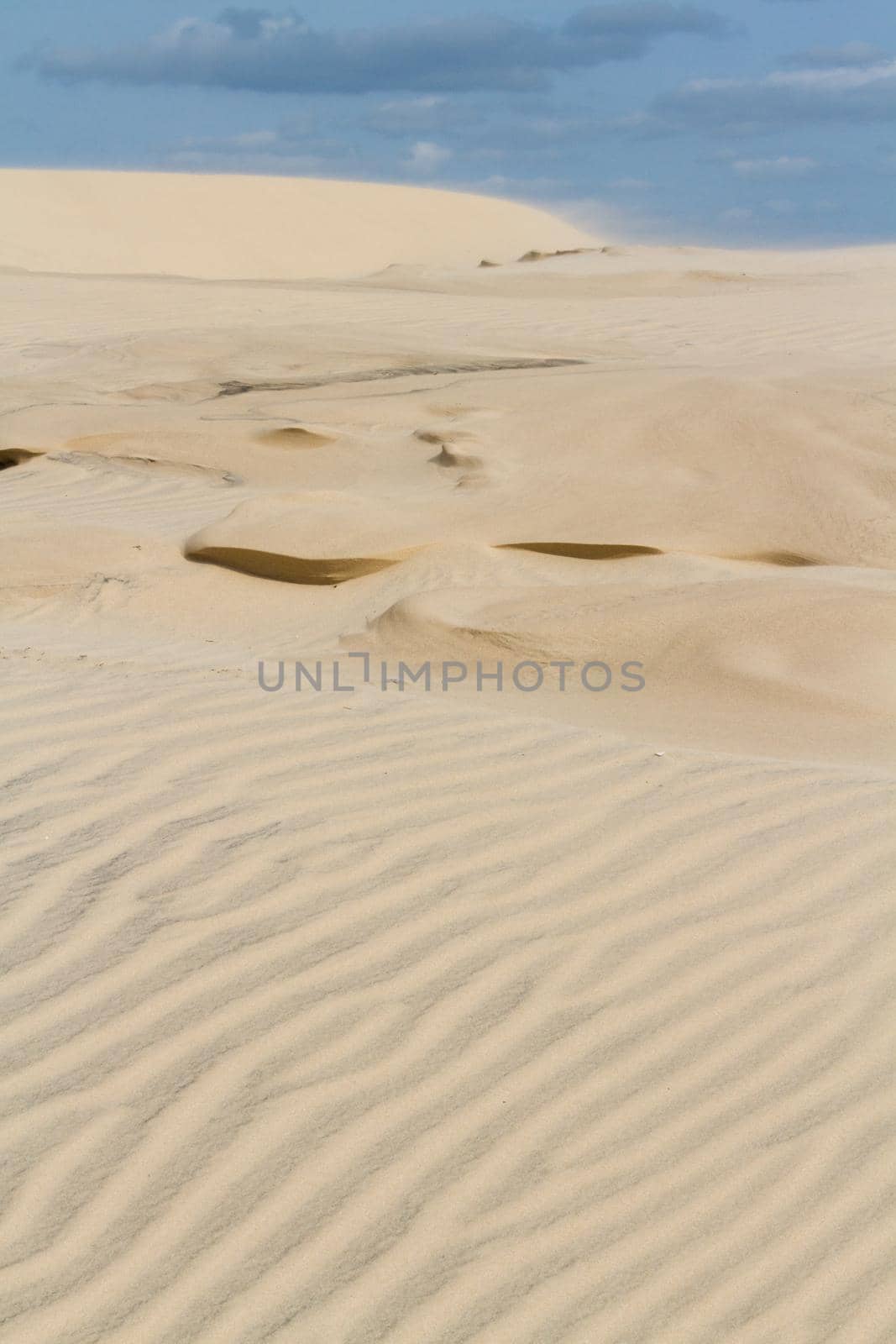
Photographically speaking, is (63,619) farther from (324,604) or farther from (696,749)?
(696,749)

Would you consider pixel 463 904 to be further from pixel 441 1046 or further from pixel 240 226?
pixel 240 226

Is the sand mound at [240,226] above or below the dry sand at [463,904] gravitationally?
above

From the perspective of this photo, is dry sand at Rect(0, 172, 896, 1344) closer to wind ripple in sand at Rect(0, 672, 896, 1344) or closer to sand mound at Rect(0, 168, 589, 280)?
wind ripple in sand at Rect(0, 672, 896, 1344)

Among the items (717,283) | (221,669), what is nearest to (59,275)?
(717,283)

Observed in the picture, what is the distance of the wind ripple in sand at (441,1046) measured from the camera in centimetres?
214

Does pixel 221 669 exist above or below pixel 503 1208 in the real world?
above

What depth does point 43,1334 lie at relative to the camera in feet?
6.73

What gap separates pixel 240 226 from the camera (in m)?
43.5

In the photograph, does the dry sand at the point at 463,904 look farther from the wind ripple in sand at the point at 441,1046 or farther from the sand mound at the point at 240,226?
the sand mound at the point at 240,226

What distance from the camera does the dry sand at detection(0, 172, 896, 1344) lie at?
2.18 metres

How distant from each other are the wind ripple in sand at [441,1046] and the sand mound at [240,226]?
31916 millimetres

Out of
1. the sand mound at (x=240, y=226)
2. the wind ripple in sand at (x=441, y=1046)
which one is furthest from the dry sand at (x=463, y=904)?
the sand mound at (x=240, y=226)

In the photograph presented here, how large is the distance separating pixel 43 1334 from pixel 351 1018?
812 mm

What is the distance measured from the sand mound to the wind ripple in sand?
3192cm
